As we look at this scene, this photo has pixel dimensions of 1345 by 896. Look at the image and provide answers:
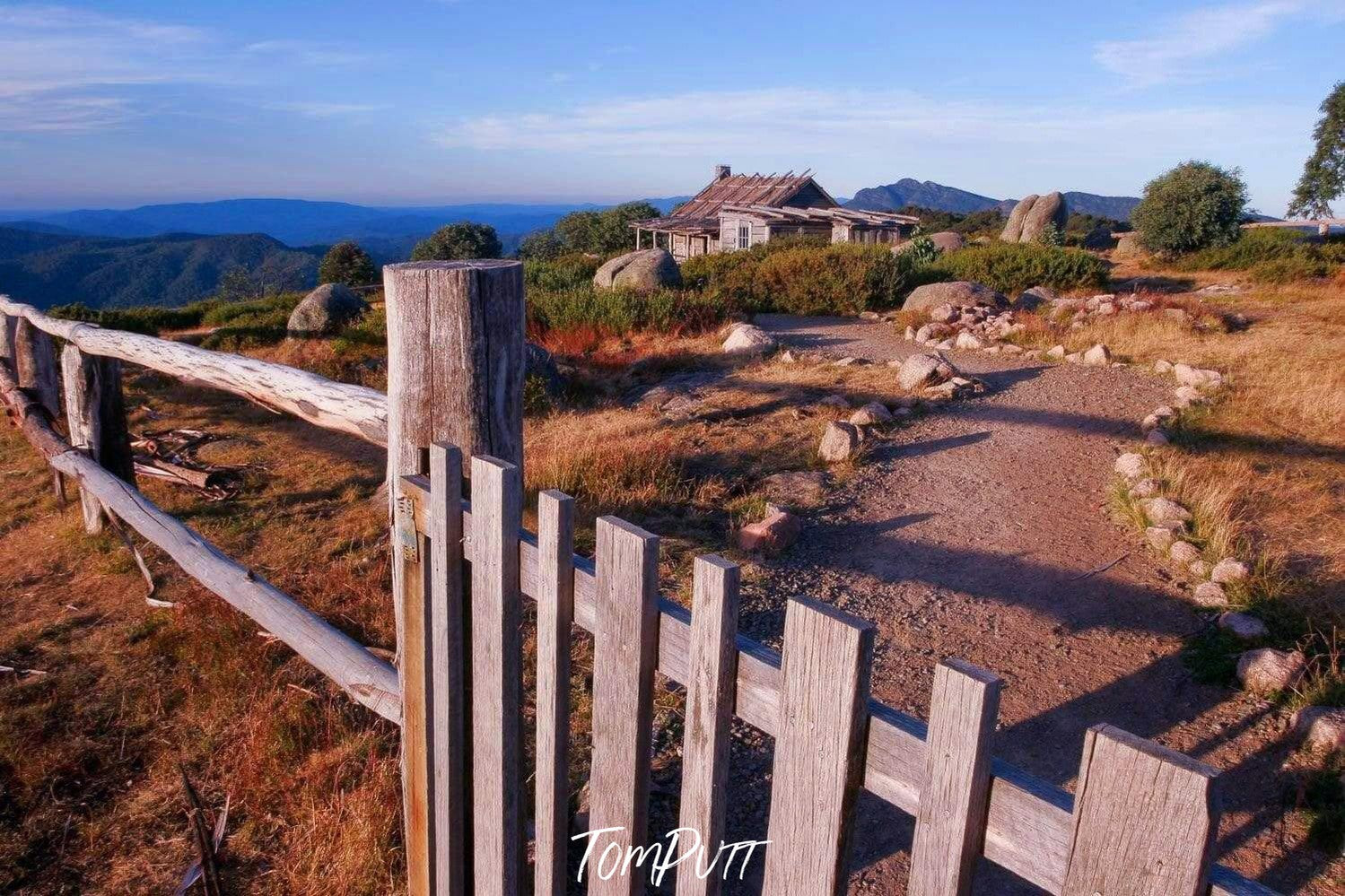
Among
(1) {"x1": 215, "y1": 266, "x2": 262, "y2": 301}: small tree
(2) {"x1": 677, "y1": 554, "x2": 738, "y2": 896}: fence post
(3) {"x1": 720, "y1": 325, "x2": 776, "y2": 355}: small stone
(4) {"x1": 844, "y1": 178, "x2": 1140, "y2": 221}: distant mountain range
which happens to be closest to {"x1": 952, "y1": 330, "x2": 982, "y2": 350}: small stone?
(3) {"x1": 720, "y1": 325, "x2": 776, "y2": 355}: small stone

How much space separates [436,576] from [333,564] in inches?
122

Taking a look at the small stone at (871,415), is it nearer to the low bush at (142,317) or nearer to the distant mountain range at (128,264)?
the low bush at (142,317)

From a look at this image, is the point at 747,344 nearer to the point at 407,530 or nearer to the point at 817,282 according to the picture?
the point at 817,282

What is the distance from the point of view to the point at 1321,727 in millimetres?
3188

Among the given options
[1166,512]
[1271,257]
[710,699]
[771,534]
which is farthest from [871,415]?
[1271,257]

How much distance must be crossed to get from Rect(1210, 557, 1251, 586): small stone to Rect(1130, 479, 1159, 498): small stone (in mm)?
1041

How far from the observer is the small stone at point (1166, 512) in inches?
201

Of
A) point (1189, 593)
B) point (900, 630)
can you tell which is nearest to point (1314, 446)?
point (1189, 593)

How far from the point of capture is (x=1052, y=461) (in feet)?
21.3

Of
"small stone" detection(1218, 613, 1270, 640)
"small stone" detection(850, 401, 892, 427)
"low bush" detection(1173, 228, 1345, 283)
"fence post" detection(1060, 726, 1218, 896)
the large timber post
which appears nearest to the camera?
"fence post" detection(1060, 726, 1218, 896)

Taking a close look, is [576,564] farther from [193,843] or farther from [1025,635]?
[1025,635]

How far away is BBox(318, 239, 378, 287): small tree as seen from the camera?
94.1 feet

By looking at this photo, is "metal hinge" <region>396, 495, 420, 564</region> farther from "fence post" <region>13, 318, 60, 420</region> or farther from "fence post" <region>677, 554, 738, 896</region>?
"fence post" <region>13, 318, 60, 420</region>

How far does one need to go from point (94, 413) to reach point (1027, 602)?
5.69m
